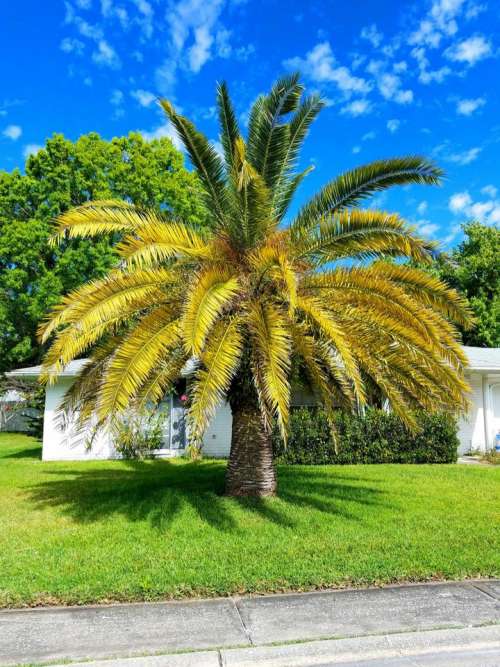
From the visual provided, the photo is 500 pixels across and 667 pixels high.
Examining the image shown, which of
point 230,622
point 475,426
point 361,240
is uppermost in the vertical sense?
point 361,240

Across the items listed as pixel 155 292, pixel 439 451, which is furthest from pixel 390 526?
Result: pixel 439 451

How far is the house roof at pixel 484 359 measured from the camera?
15.7 m

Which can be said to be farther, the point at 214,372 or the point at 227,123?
the point at 227,123

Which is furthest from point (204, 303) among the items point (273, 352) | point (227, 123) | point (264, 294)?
point (227, 123)

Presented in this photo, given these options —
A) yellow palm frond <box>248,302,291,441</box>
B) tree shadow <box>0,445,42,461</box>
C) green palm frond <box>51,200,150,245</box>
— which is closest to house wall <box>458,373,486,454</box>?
yellow palm frond <box>248,302,291,441</box>

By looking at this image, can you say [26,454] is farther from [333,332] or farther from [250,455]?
[333,332]

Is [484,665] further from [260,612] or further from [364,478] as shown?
[364,478]

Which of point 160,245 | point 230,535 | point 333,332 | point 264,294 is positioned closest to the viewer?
point 333,332

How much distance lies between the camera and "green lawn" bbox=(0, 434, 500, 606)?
18.1 feet

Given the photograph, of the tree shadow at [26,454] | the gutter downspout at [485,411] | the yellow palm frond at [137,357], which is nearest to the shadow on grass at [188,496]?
the yellow palm frond at [137,357]

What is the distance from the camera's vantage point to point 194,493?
958cm

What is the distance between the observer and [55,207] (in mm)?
25578

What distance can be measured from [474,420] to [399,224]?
1148 centimetres

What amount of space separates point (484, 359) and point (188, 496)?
12.2 m
